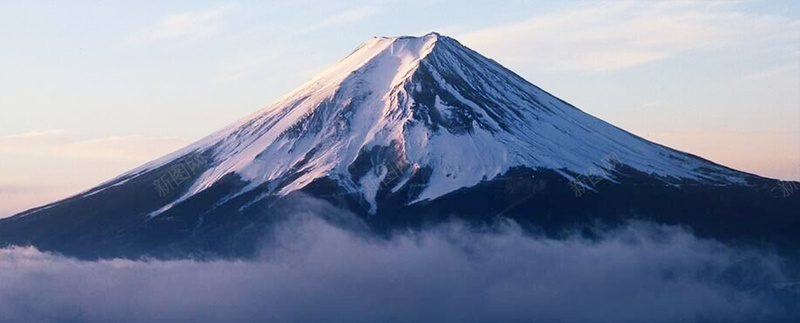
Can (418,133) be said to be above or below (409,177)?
above

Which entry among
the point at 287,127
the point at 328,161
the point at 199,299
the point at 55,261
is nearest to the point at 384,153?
the point at 328,161

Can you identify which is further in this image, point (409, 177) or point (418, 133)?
point (418, 133)

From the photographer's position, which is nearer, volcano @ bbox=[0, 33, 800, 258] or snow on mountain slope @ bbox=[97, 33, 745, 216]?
volcano @ bbox=[0, 33, 800, 258]

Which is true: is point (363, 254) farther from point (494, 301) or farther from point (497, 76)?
point (497, 76)

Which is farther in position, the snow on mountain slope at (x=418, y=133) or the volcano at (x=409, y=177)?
the snow on mountain slope at (x=418, y=133)
